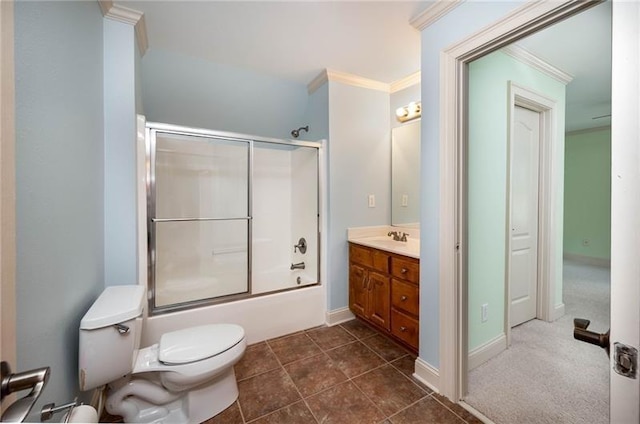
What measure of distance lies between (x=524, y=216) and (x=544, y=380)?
1.30 meters

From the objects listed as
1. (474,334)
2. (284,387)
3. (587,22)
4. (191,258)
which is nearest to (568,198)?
(587,22)

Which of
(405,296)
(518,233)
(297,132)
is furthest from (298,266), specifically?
(518,233)

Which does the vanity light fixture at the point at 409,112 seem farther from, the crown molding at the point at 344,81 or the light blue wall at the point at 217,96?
the light blue wall at the point at 217,96

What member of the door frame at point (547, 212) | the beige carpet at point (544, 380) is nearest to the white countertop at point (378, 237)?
the beige carpet at point (544, 380)

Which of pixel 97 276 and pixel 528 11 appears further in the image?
pixel 97 276

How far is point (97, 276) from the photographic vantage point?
1.44 m

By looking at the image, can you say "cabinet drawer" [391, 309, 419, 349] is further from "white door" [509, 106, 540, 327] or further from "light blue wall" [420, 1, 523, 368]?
"white door" [509, 106, 540, 327]

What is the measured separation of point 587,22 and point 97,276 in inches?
132

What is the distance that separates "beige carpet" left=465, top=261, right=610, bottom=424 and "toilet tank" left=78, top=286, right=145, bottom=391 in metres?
1.87

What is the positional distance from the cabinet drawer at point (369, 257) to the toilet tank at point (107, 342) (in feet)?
5.34

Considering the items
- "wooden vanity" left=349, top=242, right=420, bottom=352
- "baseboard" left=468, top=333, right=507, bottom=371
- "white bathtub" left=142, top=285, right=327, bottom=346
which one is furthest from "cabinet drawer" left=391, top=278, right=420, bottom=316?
"white bathtub" left=142, top=285, right=327, bottom=346

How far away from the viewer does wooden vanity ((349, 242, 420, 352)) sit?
184cm

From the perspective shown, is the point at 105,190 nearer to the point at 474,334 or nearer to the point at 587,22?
the point at 474,334

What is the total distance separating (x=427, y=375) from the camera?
1.64m
